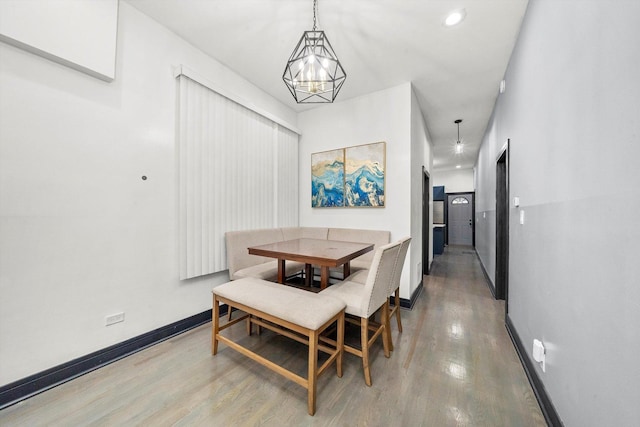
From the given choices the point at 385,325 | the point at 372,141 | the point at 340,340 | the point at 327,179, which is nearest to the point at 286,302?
the point at 340,340

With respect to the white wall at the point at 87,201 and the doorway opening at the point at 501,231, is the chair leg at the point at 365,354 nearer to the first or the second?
the white wall at the point at 87,201

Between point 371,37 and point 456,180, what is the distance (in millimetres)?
8053

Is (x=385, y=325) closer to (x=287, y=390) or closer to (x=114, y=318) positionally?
(x=287, y=390)

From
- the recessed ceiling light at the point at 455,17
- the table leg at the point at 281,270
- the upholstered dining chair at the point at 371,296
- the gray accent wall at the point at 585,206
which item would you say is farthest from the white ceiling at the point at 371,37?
the table leg at the point at 281,270

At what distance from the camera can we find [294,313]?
1496 millimetres

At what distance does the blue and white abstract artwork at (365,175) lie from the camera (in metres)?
3.21

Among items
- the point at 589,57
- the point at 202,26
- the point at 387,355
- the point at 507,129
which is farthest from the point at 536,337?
the point at 202,26

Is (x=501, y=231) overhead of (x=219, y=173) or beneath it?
beneath

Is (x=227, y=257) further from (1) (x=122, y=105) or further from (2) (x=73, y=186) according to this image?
(1) (x=122, y=105)

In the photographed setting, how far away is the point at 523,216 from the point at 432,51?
1927 millimetres

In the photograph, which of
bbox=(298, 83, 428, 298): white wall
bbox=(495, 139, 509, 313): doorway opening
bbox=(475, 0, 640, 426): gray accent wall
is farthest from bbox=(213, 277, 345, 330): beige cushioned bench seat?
bbox=(495, 139, 509, 313): doorway opening

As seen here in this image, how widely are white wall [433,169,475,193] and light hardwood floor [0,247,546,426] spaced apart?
25.0ft

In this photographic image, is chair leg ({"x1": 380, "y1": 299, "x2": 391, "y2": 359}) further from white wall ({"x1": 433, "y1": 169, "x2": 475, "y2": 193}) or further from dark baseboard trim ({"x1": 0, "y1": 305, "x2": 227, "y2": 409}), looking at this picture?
white wall ({"x1": 433, "y1": 169, "x2": 475, "y2": 193})

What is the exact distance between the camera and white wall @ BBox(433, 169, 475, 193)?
8.56 metres
